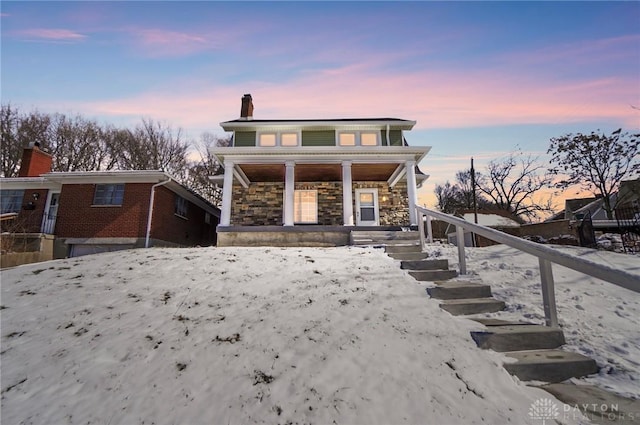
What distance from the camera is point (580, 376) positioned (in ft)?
8.14

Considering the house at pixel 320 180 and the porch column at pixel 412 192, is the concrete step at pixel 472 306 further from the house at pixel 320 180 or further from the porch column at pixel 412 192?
the house at pixel 320 180

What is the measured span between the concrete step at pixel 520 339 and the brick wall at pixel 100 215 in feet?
46.7

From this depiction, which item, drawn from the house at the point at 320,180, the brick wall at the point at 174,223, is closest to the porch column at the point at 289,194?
the house at the point at 320,180

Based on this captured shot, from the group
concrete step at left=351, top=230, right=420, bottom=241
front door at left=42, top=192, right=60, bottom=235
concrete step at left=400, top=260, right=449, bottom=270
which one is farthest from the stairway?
front door at left=42, top=192, right=60, bottom=235

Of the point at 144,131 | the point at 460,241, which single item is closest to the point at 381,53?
the point at 460,241

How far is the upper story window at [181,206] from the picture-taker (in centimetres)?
1511

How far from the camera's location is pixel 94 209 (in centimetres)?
1322

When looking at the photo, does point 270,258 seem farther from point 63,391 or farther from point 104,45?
point 104,45

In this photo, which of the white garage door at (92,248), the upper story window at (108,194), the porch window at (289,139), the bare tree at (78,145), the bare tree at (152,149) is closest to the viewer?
the white garage door at (92,248)

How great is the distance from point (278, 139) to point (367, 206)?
5852 mm

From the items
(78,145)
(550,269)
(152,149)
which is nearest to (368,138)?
(550,269)

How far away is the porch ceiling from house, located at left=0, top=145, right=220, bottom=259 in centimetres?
450

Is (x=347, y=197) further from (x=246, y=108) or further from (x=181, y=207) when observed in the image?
(x=181, y=207)

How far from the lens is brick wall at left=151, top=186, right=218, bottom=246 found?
43.9ft
